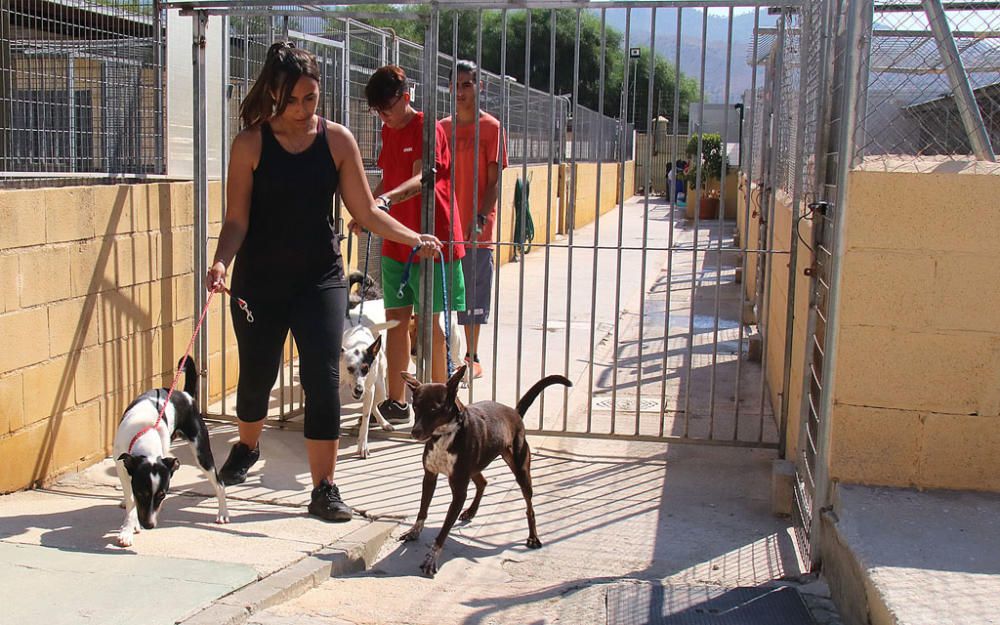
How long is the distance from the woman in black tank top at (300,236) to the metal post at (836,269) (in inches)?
75.9

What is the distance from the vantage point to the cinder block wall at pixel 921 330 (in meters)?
4.08

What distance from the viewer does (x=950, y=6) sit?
4832 millimetres

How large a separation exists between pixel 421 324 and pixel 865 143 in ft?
9.54

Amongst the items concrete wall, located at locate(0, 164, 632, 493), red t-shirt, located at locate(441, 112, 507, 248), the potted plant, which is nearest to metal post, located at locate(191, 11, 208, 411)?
concrete wall, located at locate(0, 164, 632, 493)

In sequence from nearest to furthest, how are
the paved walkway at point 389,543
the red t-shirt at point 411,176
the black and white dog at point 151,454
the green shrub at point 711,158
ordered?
the paved walkway at point 389,543 < the black and white dog at point 151,454 < the red t-shirt at point 411,176 < the green shrub at point 711,158

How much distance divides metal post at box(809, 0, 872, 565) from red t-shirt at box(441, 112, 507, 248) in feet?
8.08

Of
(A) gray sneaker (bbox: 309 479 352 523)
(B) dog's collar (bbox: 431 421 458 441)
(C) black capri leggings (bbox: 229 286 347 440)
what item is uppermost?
(C) black capri leggings (bbox: 229 286 347 440)

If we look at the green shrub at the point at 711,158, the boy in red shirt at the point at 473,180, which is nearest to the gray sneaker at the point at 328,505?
the boy in red shirt at the point at 473,180

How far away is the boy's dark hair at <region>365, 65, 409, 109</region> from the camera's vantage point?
5.92 m

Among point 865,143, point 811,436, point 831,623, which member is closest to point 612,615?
point 831,623

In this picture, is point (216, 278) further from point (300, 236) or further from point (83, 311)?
point (83, 311)

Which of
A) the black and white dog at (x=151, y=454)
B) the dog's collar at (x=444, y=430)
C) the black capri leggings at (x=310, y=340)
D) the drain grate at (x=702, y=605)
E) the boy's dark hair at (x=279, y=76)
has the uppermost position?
the boy's dark hair at (x=279, y=76)

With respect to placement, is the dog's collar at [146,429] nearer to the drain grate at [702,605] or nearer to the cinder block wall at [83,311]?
the cinder block wall at [83,311]

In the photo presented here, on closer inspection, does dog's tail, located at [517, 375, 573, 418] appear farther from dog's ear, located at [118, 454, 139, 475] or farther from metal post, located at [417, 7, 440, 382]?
dog's ear, located at [118, 454, 139, 475]
